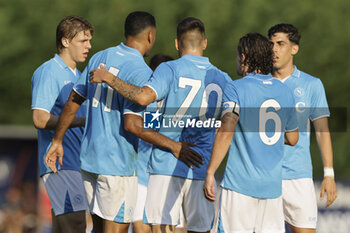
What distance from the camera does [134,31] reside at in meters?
7.16

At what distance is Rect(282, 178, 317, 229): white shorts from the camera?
26.1 feet

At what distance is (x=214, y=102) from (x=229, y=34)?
1530cm

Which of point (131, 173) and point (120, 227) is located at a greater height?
point (131, 173)

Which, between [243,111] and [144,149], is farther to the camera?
[144,149]

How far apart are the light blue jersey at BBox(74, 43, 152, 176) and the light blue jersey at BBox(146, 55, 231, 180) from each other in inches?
12.0

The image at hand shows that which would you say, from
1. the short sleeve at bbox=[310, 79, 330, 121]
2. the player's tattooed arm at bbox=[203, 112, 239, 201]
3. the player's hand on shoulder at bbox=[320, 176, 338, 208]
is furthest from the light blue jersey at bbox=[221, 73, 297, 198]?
the short sleeve at bbox=[310, 79, 330, 121]

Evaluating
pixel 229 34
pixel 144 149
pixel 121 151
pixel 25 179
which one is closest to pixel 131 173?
pixel 121 151

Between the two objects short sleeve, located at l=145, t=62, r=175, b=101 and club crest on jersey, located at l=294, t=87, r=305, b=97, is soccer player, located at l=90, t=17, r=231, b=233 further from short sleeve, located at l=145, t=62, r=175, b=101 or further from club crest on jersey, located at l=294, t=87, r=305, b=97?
club crest on jersey, located at l=294, t=87, r=305, b=97

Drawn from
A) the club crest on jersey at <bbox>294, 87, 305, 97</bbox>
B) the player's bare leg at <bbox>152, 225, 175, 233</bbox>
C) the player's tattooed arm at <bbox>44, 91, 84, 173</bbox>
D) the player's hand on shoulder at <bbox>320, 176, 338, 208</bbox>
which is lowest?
the player's bare leg at <bbox>152, 225, 175, 233</bbox>

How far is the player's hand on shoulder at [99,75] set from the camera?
6.57 meters

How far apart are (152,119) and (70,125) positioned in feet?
3.12

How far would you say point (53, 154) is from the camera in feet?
23.8

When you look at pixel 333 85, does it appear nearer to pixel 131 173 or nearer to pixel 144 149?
pixel 144 149

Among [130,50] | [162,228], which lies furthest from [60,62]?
[162,228]
